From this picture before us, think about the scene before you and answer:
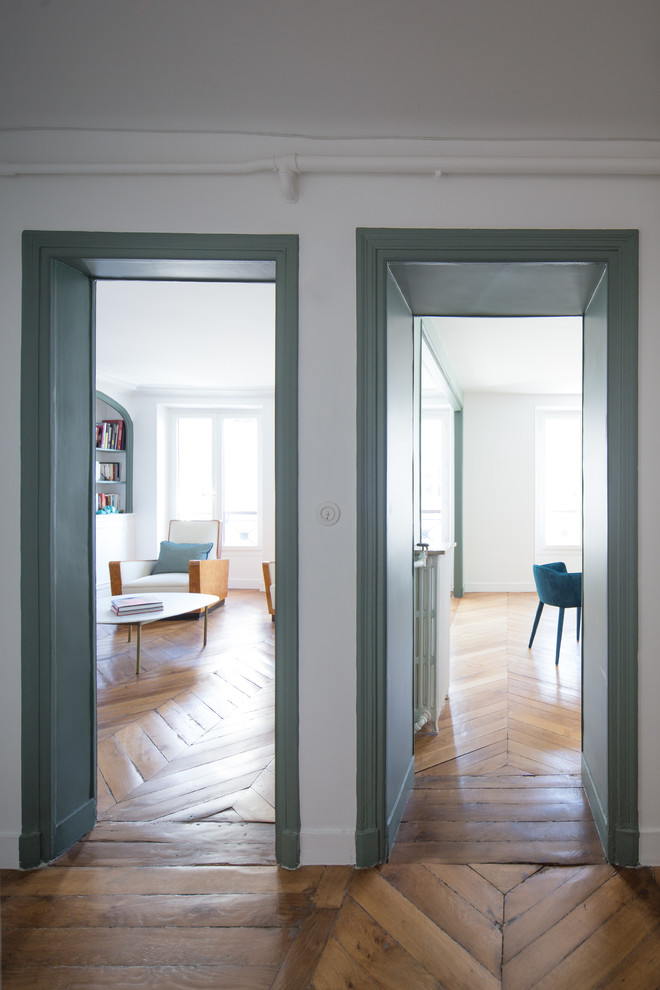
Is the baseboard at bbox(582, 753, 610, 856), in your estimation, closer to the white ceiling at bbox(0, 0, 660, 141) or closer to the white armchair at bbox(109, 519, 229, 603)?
the white ceiling at bbox(0, 0, 660, 141)

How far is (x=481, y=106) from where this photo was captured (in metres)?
1.79

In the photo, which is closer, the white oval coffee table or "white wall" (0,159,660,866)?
"white wall" (0,159,660,866)

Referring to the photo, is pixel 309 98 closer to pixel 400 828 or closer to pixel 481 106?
pixel 481 106

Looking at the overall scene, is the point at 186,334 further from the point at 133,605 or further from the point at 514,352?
the point at 514,352

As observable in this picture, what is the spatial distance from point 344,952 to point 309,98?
258cm

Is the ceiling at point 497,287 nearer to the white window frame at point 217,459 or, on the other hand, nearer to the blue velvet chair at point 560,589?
the blue velvet chair at point 560,589

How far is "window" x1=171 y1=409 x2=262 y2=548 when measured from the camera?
7.64 m

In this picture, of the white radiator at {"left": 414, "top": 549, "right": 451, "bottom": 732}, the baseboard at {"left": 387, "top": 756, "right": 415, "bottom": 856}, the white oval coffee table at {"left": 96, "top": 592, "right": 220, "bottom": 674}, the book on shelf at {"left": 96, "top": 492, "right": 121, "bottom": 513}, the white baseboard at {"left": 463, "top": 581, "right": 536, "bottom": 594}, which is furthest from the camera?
the white baseboard at {"left": 463, "top": 581, "right": 536, "bottom": 594}

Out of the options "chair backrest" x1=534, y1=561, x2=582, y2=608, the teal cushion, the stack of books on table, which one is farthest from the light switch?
the teal cushion

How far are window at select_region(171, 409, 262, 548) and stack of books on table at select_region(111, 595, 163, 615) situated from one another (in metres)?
3.35

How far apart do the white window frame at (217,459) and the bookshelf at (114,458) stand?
1.83ft

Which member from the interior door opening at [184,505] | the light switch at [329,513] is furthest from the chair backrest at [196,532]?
the light switch at [329,513]

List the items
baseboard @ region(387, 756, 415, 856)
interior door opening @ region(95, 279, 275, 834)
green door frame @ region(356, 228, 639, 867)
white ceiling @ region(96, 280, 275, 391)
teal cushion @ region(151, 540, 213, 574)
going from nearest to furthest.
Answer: green door frame @ region(356, 228, 639, 867), baseboard @ region(387, 756, 415, 856), interior door opening @ region(95, 279, 275, 834), white ceiling @ region(96, 280, 275, 391), teal cushion @ region(151, 540, 213, 574)

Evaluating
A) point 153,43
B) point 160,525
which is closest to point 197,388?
point 160,525
